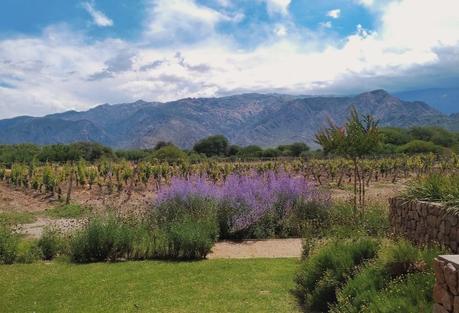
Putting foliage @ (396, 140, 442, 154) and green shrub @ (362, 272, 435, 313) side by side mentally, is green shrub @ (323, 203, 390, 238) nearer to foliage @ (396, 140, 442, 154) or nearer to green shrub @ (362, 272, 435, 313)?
green shrub @ (362, 272, 435, 313)

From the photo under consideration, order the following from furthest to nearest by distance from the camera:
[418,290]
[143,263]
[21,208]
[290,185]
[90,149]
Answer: [90,149]
[21,208]
[290,185]
[143,263]
[418,290]

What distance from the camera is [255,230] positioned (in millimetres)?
13672

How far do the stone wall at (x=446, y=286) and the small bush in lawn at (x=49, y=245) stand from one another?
913 centimetres

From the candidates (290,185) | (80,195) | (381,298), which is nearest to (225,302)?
(381,298)

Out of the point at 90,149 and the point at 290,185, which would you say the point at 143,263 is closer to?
the point at 290,185

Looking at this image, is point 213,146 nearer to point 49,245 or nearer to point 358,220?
point 358,220

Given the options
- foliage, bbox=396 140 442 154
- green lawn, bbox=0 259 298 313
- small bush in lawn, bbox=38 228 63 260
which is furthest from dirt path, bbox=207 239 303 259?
Answer: foliage, bbox=396 140 442 154

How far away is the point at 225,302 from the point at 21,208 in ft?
55.2

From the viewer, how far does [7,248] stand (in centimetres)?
1075

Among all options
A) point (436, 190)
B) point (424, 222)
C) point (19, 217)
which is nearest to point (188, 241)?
point (424, 222)

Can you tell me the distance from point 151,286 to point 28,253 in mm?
4109

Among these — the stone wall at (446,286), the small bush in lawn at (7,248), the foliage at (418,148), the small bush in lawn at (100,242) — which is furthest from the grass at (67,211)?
the foliage at (418,148)

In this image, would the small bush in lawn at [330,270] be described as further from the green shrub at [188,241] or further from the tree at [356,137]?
the tree at [356,137]

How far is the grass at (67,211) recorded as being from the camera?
1966 centimetres
